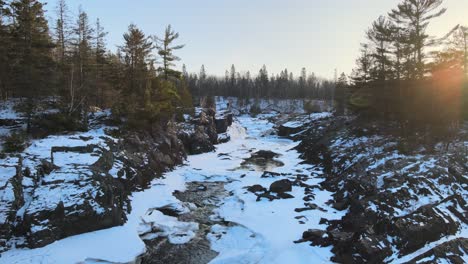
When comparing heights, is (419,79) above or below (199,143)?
above

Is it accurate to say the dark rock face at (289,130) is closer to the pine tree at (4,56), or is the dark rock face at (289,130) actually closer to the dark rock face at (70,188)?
the dark rock face at (70,188)

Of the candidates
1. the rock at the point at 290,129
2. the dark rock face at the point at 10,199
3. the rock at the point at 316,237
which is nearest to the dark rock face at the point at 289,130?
the rock at the point at 290,129

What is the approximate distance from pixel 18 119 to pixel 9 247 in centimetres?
1728

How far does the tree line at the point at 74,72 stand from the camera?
27047 millimetres

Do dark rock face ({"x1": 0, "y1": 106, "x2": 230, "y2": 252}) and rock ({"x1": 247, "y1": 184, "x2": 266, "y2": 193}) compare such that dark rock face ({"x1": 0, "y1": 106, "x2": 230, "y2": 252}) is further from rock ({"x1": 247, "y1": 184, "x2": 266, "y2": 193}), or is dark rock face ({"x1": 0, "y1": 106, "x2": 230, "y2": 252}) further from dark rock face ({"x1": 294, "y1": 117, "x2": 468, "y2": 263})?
dark rock face ({"x1": 294, "y1": 117, "x2": 468, "y2": 263})

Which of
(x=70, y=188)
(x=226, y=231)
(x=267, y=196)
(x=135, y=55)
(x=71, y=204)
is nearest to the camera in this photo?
(x=71, y=204)

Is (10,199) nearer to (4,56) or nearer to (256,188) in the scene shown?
(256,188)

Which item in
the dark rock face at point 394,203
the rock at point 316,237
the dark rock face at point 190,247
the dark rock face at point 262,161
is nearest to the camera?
the dark rock face at point 190,247

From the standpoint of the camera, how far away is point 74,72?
107 ft

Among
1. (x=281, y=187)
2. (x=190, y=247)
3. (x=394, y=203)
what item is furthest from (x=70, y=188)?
(x=394, y=203)

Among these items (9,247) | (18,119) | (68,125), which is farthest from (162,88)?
(9,247)

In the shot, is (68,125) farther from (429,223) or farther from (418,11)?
(418,11)

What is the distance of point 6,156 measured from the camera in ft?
58.1

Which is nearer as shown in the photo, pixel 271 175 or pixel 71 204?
pixel 71 204
